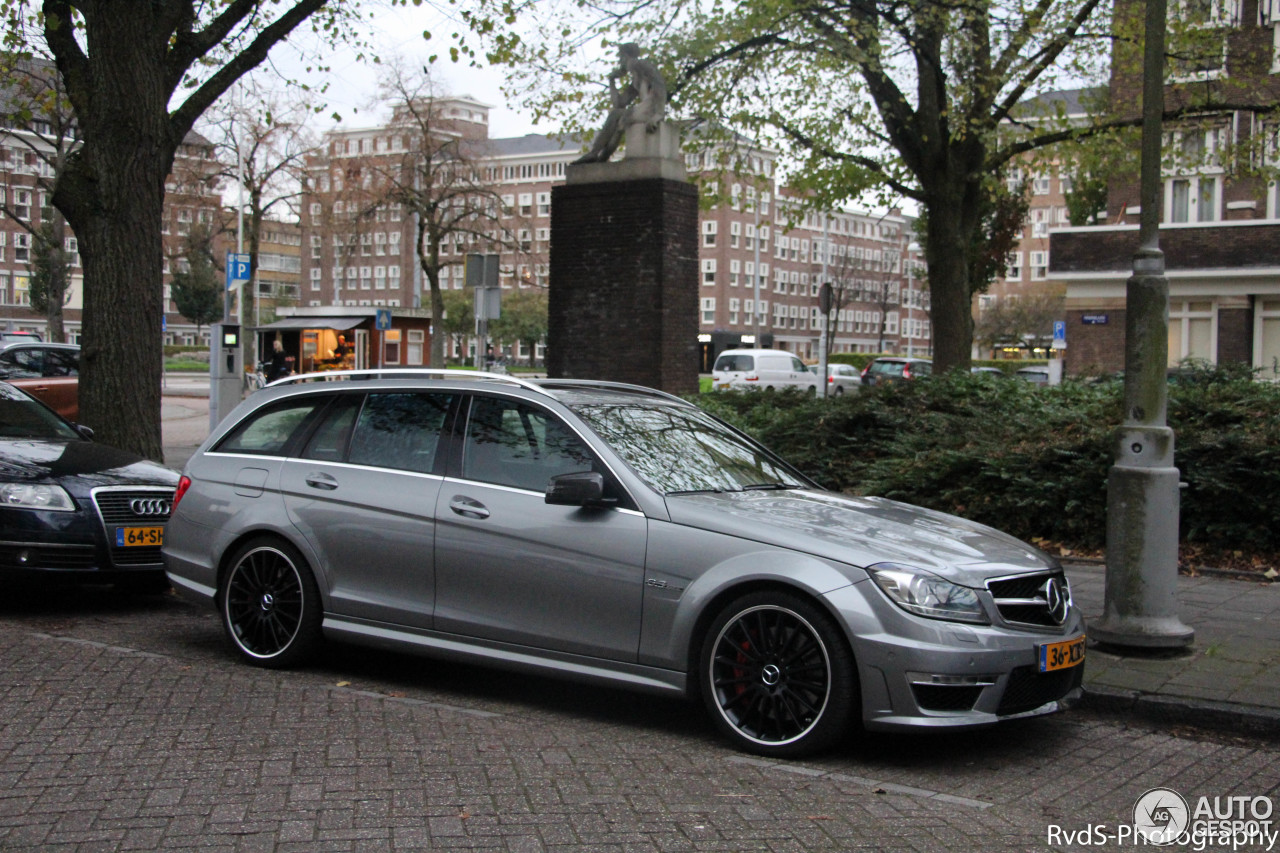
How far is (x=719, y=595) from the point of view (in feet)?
16.9

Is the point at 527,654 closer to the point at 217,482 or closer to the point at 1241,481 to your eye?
the point at 217,482

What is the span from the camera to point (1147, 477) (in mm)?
6586

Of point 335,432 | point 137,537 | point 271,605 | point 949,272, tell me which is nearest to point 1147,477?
point 335,432

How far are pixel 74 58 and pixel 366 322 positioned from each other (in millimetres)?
35857

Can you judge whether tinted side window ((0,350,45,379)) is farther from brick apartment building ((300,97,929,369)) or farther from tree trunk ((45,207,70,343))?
brick apartment building ((300,97,929,369))

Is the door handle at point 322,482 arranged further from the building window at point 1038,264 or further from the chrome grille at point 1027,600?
the building window at point 1038,264

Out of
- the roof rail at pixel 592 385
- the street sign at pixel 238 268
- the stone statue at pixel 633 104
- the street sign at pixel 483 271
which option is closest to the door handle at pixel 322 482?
the roof rail at pixel 592 385

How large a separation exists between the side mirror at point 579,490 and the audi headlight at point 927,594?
1276mm

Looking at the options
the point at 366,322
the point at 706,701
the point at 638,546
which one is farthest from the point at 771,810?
the point at 366,322

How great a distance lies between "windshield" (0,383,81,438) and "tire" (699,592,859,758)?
6295mm

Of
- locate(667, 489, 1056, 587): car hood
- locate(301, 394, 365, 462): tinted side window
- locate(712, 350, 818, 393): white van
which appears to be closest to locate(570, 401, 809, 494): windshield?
locate(667, 489, 1056, 587): car hood

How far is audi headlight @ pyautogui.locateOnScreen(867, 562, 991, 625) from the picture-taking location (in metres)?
4.86

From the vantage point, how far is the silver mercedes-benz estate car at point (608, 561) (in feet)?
16.1

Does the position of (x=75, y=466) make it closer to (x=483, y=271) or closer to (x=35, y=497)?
(x=35, y=497)
